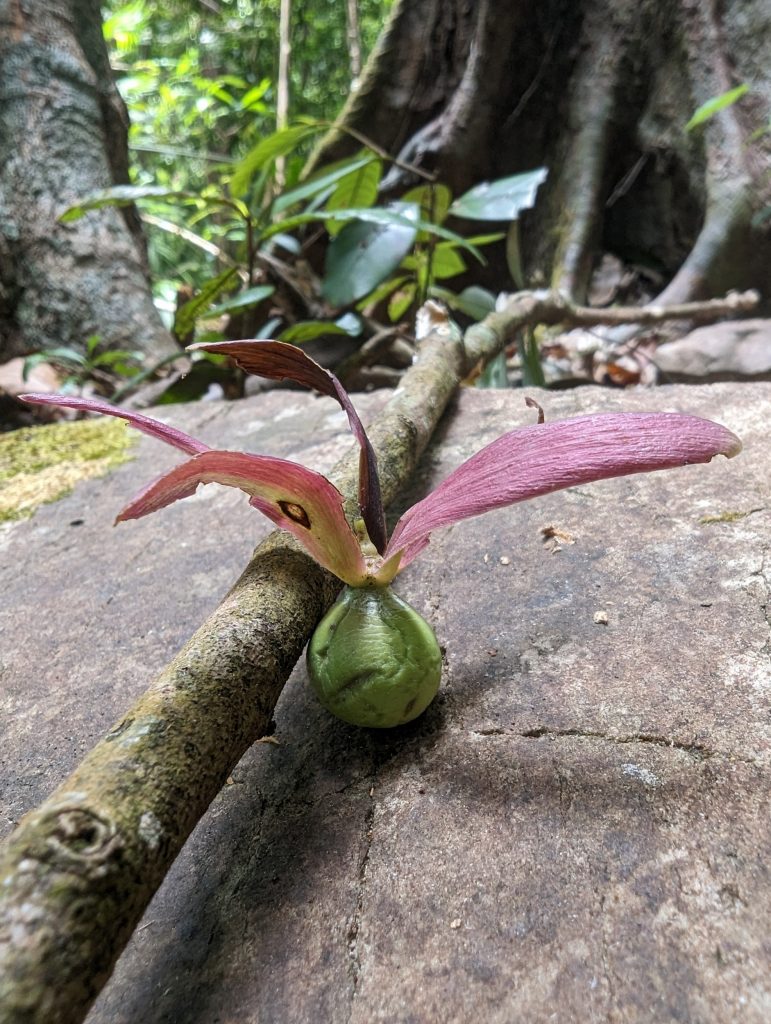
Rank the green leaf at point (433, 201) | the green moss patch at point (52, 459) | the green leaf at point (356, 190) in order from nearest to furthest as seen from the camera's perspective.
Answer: the green moss patch at point (52, 459)
the green leaf at point (356, 190)
the green leaf at point (433, 201)

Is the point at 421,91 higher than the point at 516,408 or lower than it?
higher

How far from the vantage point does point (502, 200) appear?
2.03 metres

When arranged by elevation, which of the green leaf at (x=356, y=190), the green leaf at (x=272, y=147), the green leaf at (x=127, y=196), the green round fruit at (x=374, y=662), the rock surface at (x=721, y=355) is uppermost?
the green leaf at (x=272, y=147)

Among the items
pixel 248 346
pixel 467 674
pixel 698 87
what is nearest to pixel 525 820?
pixel 467 674

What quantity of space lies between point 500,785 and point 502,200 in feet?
6.04

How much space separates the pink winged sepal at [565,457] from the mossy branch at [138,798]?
0.48 ft

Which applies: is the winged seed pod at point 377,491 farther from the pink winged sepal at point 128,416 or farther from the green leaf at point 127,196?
the green leaf at point 127,196

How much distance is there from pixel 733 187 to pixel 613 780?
2766 millimetres

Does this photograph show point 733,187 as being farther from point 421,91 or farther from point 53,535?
point 53,535

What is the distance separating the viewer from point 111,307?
260cm

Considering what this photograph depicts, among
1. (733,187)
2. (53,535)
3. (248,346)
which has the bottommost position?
(53,535)

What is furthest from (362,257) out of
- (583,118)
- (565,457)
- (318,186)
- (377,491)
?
(583,118)

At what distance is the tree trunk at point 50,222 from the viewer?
2.56 m

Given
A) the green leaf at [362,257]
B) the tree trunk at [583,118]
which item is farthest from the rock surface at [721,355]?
the green leaf at [362,257]
